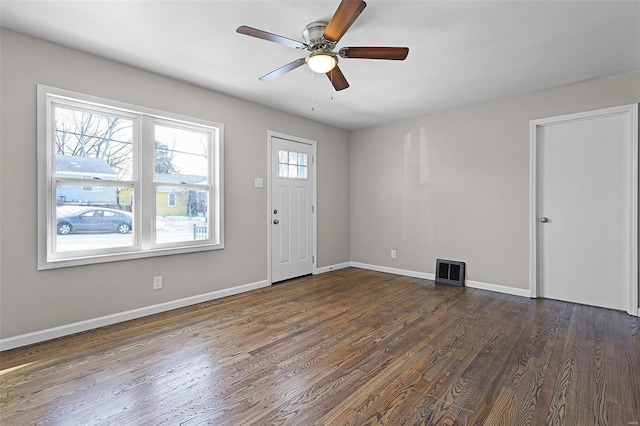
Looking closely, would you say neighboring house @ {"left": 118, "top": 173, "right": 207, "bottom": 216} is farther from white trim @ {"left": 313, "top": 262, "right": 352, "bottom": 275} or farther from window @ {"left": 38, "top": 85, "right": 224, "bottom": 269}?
white trim @ {"left": 313, "top": 262, "right": 352, "bottom": 275}

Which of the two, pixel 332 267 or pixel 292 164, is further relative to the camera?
pixel 332 267

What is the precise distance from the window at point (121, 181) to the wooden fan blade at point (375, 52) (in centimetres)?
218

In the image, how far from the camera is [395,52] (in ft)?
7.62

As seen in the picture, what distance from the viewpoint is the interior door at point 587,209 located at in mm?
3416

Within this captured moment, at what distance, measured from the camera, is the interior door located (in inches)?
134

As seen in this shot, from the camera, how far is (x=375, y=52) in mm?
2344

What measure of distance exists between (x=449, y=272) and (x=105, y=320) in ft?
14.2

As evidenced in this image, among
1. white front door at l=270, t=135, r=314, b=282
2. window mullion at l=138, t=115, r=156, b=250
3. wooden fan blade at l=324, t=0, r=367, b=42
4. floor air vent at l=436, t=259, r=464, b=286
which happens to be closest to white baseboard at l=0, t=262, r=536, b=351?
floor air vent at l=436, t=259, r=464, b=286

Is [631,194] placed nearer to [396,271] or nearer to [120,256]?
[396,271]

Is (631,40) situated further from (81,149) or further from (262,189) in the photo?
(81,149)

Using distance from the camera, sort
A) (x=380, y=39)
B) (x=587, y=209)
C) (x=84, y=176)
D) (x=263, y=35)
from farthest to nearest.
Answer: (x=587, y=209)
(x=84, y=176)
(x=380, y=39)
(x=263, y=35)

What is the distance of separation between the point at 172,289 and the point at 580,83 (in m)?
5.23

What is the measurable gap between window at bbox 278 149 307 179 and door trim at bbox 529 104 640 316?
3.18 m

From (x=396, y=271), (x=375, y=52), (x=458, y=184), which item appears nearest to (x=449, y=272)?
(x=396, y=271)
